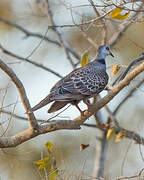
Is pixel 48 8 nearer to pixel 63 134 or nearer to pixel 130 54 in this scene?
pixel 130 54

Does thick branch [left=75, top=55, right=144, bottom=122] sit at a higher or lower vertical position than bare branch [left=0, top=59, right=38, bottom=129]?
lower

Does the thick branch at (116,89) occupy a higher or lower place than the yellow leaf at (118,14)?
lower

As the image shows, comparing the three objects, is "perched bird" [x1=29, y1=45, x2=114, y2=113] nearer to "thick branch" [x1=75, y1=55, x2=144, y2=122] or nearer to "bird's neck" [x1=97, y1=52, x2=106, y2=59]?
"bird's neck" [x1=97, y1=52, x2=106, y2=59]

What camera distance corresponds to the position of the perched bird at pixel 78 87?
6031 mm

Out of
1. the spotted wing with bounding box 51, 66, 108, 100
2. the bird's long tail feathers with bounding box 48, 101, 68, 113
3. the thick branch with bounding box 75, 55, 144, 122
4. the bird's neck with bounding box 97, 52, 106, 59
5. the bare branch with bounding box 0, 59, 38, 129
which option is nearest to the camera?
the bare branch with bounding box 0, 59, 38, 129

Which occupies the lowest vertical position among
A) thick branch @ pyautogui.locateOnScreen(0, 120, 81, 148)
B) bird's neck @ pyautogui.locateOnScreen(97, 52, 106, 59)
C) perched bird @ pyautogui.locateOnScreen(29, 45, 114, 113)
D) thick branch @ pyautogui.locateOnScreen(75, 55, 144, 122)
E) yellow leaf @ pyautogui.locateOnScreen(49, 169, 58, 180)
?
yellow leaf @ pyautogui.locateOnScreen(49, 169, 58, 180)

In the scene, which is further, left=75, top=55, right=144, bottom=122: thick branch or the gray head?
the gray head

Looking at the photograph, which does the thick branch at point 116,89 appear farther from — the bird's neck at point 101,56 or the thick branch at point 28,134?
the bird's neck at point 101,56

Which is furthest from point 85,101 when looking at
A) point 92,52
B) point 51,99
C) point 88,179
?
point 92,52

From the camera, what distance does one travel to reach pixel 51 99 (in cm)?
586

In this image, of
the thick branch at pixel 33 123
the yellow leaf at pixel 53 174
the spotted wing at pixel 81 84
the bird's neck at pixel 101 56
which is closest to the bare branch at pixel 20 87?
the thick branch at pixel 33 123

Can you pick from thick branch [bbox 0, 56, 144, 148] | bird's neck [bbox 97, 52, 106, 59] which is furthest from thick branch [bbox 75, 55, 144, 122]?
bird's neck [bbox 97, 52, 106, 59]

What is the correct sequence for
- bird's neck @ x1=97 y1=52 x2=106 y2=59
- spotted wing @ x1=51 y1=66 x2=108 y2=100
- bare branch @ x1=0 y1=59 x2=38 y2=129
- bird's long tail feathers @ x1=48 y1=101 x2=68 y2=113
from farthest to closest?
1. bird's neck @ x1=97 y1=52 x2=106 y2=59
2. spotted wing @ x1=51 y1=66 x2=108 y2=100
3. bird's long tail feathers @ x1=48 y1=101 x2=68 y2=113
4. bare branch @ x1=0 y1=59 x2=38 y2=129

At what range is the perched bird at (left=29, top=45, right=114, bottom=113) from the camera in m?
6.03
